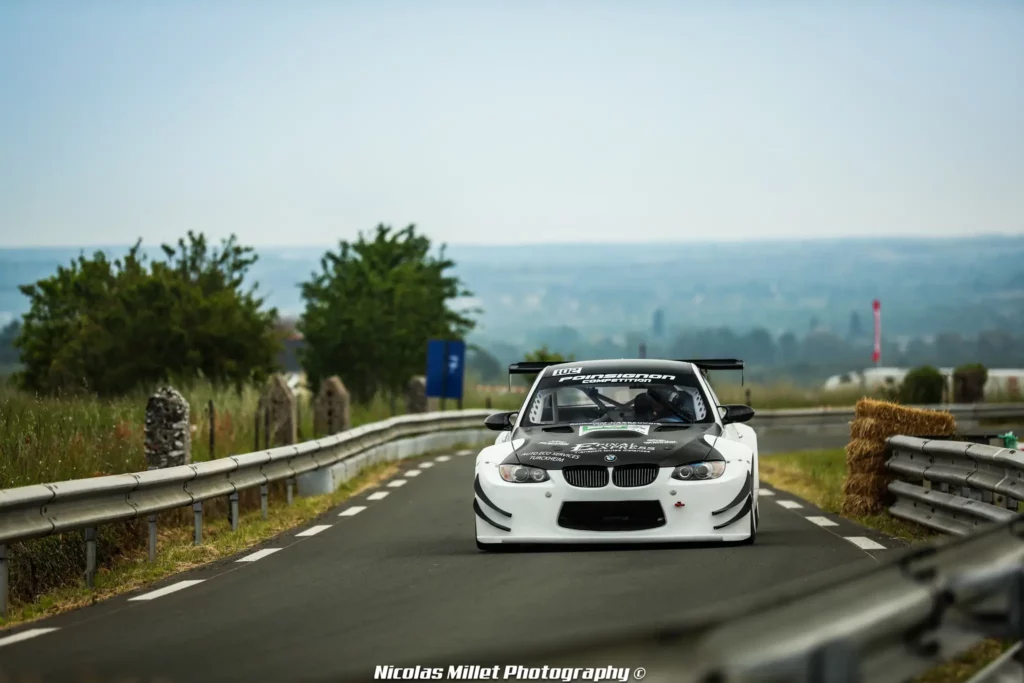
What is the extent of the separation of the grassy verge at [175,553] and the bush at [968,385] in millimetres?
34159

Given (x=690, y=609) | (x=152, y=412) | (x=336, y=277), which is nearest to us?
(x=690, y=609)

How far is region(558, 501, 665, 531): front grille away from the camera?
1170 cm

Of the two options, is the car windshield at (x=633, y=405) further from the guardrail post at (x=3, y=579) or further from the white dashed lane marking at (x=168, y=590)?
the guardrail post at (x=3, y=579)

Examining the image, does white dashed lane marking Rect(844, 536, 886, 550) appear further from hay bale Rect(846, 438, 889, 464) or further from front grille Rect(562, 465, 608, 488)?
front grille Rect(562, 465, 608, 488)

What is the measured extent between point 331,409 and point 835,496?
36.3 feet

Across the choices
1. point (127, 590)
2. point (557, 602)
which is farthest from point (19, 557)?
A: point (557, 602)

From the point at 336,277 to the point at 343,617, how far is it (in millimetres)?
62656

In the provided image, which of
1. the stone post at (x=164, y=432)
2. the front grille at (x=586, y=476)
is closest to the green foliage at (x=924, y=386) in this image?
the stone post at (x=164, y=432)

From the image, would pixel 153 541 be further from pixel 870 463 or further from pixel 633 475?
pixel 870 463

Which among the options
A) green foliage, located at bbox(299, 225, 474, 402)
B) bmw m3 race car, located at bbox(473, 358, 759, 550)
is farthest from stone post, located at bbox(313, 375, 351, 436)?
green foliage, located at bbox(299, 225, 474, 402)

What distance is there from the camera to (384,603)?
383 inches

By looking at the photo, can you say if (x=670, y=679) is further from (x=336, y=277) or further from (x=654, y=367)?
(x=336, y=277)

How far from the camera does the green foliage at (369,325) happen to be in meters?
67.1

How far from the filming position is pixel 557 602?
9523 millimetres
